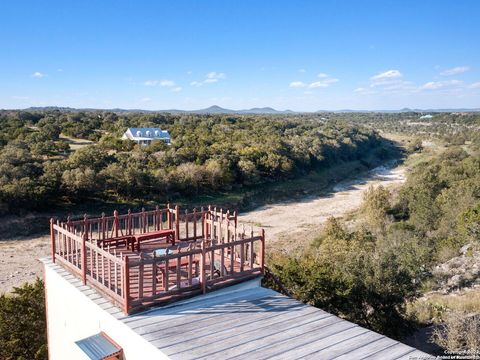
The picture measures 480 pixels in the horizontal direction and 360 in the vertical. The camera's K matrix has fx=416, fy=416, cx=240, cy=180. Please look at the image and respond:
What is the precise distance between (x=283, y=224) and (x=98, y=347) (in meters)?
27.1

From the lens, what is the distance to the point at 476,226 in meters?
16.9

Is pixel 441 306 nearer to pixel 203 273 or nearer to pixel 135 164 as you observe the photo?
pixel 203 273

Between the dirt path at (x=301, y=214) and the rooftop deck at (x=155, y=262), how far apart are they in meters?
17.0

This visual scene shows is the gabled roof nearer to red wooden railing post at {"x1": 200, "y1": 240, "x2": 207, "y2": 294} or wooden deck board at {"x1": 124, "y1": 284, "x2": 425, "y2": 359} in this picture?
red wooden railing post at {"x1": 200, "y1": 240, "x2": 207, "y2": 294}

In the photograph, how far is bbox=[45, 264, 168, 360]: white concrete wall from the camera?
541 cm

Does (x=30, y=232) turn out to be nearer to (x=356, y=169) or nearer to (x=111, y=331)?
(x=111, y=331)

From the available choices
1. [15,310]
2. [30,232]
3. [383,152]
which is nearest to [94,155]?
[30,232]

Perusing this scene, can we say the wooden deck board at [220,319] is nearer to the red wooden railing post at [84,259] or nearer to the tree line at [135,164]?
the red wooden railing post at [84,259]

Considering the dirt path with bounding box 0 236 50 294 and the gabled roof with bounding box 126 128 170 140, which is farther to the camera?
the gabled roof with bounding box 126 128 170 140

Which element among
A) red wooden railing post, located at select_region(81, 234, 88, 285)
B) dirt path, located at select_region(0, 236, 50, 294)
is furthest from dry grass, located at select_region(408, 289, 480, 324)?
dirt path, located at select_region(0, 236, 50, 294)

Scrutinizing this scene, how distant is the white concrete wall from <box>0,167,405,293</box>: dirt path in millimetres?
13445

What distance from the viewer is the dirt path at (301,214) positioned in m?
28.1

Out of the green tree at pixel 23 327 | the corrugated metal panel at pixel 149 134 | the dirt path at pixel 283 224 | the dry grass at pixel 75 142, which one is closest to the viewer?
the green tree at pixel 23 327

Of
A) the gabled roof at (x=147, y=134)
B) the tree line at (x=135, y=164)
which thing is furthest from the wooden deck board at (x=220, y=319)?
the gabled roof at (x=147, y=134)
